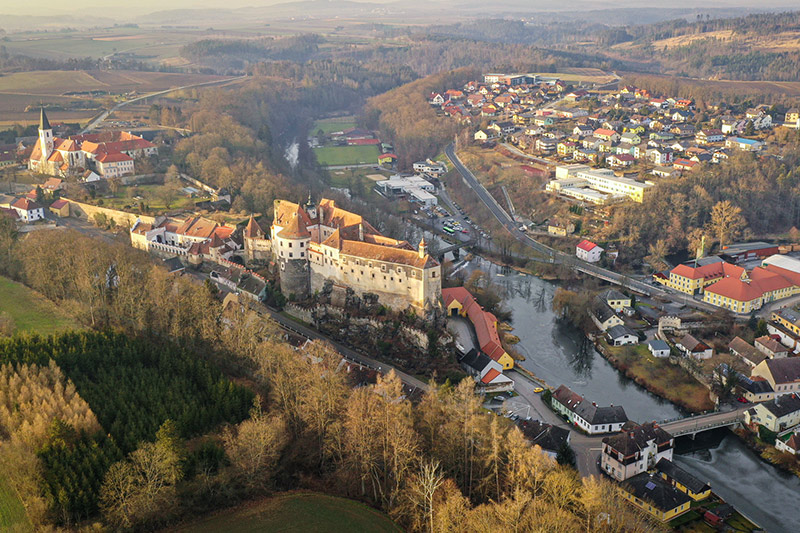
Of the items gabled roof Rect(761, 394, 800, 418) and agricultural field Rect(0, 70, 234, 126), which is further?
agricultural field Rect(0, 70, 234, 126)

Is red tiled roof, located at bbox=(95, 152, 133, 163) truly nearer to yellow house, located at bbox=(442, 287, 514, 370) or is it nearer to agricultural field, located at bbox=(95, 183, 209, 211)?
agricultural field, located at bbox=(95, 183, 209, 211)

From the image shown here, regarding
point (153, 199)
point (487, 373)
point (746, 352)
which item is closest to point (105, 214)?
point (153, 199)

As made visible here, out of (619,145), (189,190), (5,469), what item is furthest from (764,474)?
(619,145)

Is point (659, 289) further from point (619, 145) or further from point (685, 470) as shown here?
point (619, 145)

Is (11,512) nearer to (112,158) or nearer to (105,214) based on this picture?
(105,214)

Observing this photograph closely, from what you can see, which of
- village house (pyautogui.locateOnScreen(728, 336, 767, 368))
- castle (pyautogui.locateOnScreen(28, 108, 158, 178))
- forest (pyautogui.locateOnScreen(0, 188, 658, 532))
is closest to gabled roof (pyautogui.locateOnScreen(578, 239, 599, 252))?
village house (pyautogui.locateOnScreen(728, 336, 767, 368))

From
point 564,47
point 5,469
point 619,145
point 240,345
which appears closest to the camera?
point 5,469

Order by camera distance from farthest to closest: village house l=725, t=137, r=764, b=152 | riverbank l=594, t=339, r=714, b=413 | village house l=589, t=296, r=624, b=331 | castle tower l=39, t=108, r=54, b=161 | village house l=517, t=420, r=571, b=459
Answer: village house l=725, t=137, r=764, b=152 → castle tower l=39, t=108, r=54, b=161 → village house l=589, t=296, r=624, b=331 → riverbank l=594, t=339, r=714, b=413 → village house l=517, t=420, r=571, b=459
